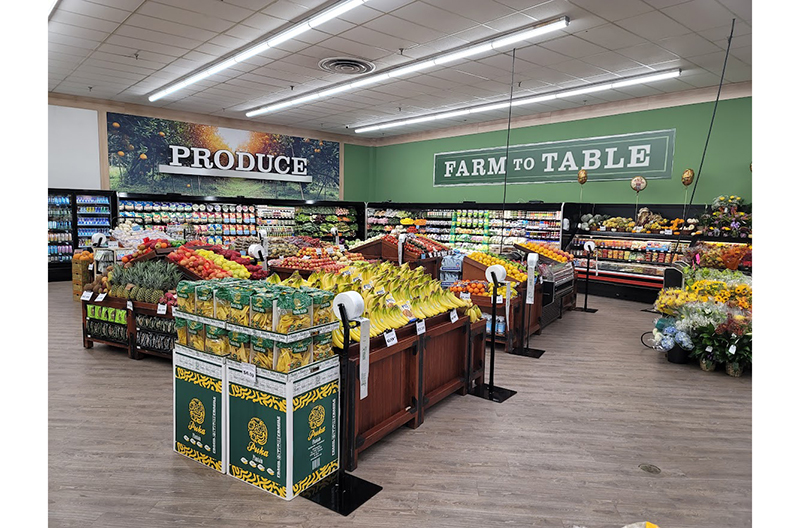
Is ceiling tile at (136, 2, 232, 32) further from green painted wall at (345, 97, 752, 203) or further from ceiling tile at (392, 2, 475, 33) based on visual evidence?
green painted wall at (345, 97, 752, 203)

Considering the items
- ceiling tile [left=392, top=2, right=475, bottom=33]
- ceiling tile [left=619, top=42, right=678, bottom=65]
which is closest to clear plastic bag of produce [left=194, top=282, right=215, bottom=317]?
ceiling tile [left=392, top=2, right=475, bottom=33]

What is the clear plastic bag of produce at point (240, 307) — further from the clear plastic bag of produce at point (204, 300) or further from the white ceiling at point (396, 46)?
the white ceiling at point (396, 46)

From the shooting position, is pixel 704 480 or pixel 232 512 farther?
pixel 704 480

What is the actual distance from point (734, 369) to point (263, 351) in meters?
5.19

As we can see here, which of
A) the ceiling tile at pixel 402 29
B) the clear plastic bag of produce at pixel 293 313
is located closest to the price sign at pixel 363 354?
the clear plastic bag of produce at pixel 293 313

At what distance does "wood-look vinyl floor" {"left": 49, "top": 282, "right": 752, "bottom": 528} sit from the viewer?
2.83m

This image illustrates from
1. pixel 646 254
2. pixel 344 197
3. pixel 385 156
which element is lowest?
pixel 646 254

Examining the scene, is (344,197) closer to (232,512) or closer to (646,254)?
(646,254)

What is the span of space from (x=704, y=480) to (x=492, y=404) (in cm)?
173

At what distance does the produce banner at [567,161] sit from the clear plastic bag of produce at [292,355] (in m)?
7.89

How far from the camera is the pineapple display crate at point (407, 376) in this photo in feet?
10.8
